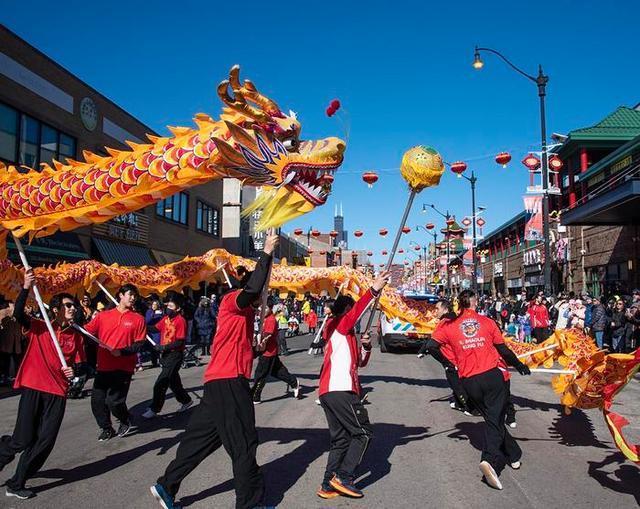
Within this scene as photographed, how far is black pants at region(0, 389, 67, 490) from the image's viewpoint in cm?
481

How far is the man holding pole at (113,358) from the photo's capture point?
6.55 metres

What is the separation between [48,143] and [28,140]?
36.6 inches

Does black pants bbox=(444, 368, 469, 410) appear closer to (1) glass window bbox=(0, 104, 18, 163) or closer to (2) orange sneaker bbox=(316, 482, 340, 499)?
(2) orange sneaker bbox=(316, 482, 340, 499)

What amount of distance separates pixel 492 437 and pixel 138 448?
3.87 meters

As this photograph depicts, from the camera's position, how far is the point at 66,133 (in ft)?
62.7

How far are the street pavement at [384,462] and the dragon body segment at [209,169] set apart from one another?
2.68m

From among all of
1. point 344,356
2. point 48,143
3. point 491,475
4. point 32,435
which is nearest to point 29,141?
point 48,143

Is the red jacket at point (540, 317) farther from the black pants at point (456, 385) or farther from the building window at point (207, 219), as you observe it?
the building window at point (207, 219)

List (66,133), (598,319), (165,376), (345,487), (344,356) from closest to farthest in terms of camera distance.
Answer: (345,487) → (344,356) → (165,376) → (598,319) → (66,133)

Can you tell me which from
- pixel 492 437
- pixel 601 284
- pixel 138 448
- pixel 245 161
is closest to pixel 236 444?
pixel 492 437

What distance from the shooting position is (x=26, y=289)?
5.15 m

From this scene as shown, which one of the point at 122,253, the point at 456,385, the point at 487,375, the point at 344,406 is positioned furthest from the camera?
the point at 122,253

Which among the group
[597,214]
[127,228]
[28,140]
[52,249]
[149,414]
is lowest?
[149,414]

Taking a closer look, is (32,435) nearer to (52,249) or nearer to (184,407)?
(184,407)
